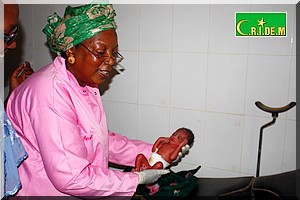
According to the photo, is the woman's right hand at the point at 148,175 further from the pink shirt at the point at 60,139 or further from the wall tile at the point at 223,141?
the wall tile at the point at 223,141

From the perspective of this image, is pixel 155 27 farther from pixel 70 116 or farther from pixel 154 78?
pixel 70 116

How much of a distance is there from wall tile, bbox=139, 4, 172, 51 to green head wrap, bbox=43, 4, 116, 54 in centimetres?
72

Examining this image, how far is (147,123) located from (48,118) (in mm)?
1006

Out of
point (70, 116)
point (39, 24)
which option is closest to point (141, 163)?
point (70, 116)

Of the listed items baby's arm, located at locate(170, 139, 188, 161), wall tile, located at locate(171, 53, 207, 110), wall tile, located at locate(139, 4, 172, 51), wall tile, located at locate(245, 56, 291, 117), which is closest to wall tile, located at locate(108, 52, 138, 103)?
wall tile, located at locate(139, 4, 172, 51)

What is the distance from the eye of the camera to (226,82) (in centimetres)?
179

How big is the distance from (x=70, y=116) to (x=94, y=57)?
0.77 ft

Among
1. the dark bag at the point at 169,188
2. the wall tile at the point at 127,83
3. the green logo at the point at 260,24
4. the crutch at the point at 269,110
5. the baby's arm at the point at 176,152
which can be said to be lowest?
the dark bag at the point at 169,188

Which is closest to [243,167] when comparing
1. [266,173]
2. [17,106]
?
[266,173]

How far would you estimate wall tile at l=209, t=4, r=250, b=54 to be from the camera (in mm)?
1734

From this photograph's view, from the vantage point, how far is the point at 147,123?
2.03 metres

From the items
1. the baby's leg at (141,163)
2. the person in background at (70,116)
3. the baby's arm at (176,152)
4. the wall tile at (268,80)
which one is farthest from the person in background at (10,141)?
the wall tile at (268,80)

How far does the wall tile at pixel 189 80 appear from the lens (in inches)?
72.5

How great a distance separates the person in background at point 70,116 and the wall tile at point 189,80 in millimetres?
710
